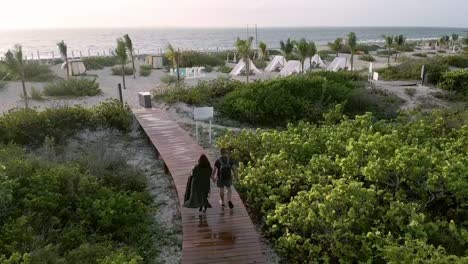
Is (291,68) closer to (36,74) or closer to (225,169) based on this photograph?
(36,74)

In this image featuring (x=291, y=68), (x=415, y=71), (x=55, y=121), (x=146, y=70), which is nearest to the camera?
(x=55, y=121)

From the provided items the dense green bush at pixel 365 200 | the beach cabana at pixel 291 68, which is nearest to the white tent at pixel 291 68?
the beach cabana at pixel 291 68

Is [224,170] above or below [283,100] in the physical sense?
above

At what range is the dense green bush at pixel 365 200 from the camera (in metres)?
7.33

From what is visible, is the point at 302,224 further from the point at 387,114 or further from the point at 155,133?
the point at 387,114

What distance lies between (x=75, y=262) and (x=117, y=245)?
4.63ft

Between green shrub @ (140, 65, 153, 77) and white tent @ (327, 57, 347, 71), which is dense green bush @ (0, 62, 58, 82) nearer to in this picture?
green shrub @ (140, 65, 153, 77)

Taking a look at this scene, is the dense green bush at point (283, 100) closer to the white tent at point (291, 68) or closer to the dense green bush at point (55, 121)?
the dense green bush at point (55, 121)

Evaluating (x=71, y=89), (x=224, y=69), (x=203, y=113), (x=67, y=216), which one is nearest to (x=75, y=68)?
(x=71, y=89)

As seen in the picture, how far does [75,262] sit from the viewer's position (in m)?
7.14

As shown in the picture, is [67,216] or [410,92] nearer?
[67,216]

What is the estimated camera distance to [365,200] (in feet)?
26.7

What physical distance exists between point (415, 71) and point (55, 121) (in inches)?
910

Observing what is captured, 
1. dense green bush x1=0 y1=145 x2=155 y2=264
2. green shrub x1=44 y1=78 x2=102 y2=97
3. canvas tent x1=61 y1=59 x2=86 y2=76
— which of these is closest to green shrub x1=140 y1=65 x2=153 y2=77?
canvas tent x1=61 y1=59 x2=86 y2=76
